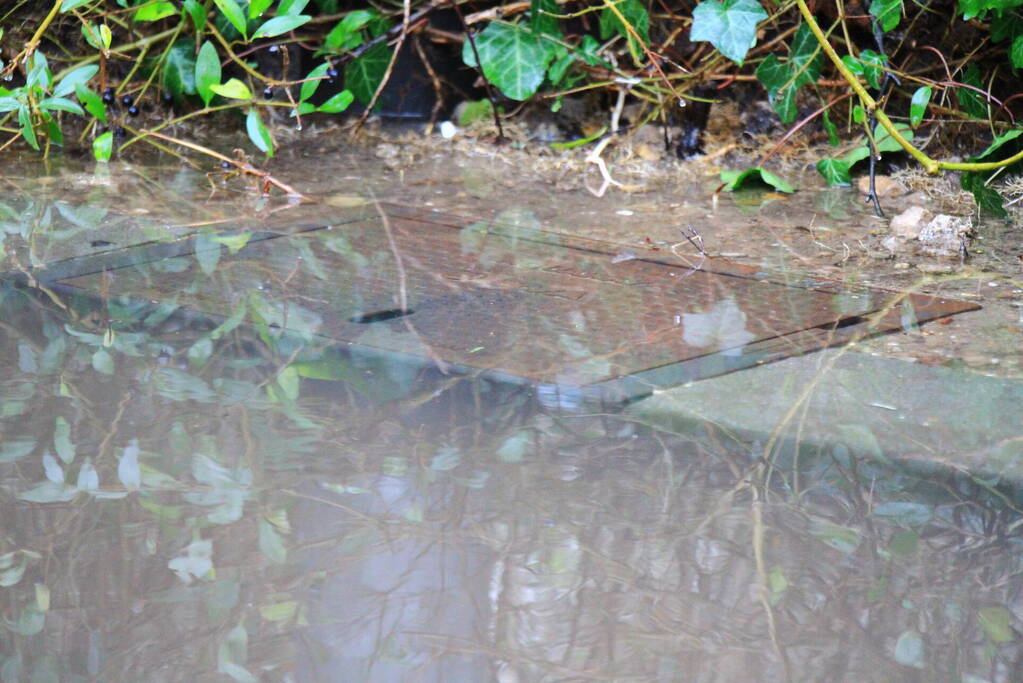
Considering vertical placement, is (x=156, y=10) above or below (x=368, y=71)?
above

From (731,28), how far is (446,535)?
1.99 m

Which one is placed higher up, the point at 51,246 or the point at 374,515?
the point at 374,515

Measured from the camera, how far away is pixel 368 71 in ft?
11.2

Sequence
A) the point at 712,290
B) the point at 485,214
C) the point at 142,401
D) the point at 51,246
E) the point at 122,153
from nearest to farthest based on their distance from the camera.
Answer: the point at 142,401 < the point at 712,290 < the point at 51,246 < the point at 485,214 < the point at 122,153

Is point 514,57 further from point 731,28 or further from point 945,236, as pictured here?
point 945,236

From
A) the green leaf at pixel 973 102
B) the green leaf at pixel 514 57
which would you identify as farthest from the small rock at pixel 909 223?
the green leaf at pixel 514 57

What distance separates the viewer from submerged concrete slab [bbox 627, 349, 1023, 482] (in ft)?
3.72

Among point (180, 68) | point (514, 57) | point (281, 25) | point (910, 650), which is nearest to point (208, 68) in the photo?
point (281, 25)

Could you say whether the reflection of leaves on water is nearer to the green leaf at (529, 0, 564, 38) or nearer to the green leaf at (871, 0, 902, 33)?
the green leaf at (871, 0, 902, 33)

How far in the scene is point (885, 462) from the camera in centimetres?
111

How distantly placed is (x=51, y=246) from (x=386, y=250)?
0.59m

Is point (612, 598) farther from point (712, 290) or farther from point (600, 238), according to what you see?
point (600, 238)

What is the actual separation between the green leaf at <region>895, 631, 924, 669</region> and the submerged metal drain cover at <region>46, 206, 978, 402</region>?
510mm

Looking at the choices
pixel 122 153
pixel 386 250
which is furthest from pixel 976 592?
pixel 122 153
